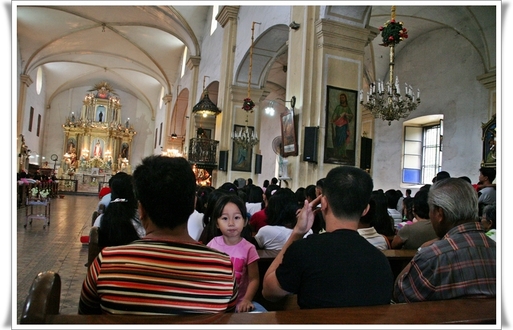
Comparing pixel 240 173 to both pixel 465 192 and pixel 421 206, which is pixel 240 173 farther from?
pixel 465 192

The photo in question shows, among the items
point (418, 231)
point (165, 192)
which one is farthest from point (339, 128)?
point (165, 192)

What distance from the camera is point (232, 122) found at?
38.5 feet

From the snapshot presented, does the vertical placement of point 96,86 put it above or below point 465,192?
→ above

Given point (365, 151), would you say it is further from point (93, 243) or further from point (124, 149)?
point (124, 149)

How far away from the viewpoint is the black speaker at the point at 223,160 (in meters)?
11.5

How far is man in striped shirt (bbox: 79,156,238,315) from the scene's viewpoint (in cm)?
122

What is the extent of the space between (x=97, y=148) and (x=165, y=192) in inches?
1047

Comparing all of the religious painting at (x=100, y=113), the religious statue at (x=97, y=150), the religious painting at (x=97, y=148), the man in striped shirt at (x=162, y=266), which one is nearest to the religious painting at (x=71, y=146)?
the religious painting at (x=97, y=148)

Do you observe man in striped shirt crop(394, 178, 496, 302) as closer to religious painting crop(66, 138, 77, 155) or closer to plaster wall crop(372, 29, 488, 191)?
plaster wall crop(372, 29, 488, 191)

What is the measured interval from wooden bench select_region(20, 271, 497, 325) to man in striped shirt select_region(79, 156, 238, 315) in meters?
0.08

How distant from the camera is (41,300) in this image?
3.46 feet

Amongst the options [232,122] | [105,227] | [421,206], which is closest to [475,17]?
[232,122]

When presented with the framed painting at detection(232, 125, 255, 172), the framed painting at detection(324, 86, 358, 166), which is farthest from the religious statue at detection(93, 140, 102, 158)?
the framed painting at detection(324, 86, 358, 166)

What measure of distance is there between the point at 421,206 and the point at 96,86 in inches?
1048
